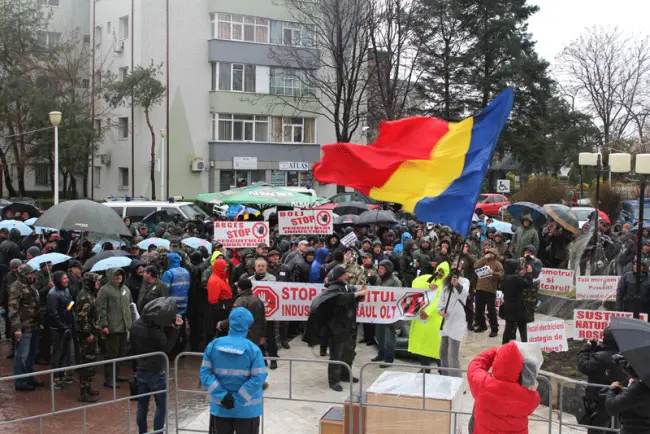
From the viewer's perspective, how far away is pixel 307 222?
16.5 meters

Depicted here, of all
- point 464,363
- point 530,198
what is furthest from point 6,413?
point 530,198

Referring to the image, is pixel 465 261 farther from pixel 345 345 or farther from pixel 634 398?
pixel 634 398

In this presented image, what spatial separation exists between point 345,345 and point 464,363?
8.39 ft

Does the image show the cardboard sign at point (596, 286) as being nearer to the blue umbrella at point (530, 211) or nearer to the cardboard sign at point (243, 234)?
the blue umbrella at point (530, 211)

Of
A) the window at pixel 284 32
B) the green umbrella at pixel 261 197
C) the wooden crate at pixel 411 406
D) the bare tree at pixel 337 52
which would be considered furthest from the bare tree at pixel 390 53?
the wooden crate at pixel 411 406

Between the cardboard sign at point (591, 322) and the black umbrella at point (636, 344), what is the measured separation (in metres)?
5.13

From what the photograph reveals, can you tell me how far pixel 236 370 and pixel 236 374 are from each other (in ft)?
0.12

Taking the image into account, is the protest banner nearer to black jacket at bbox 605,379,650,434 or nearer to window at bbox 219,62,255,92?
black jacket at bbox 605,379,650,434

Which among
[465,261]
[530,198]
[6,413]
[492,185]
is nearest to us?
[6,413]

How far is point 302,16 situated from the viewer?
44.8 m

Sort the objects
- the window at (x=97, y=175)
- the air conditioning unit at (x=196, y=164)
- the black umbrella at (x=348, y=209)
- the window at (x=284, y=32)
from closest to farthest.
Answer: the black umbrella at (x=348, y=209)
the air conditioning unit at (x=196, y=164)
the window at (x=284, y=32)
the window at (x=97, y=175)

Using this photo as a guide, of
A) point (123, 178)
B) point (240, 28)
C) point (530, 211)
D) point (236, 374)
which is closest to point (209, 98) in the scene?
point (240, 28)

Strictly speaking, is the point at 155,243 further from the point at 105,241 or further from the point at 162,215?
the point at 162,215

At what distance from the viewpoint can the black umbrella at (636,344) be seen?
5.50m
